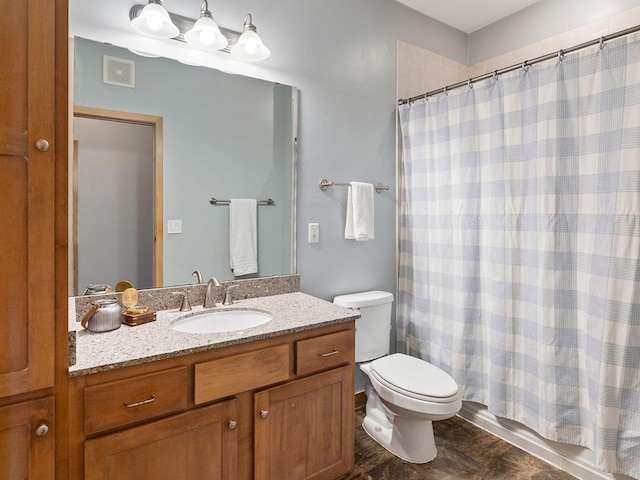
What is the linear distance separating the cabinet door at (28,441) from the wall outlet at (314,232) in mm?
1414

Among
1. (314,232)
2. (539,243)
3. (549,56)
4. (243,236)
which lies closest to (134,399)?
(243,236)

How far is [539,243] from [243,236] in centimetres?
150

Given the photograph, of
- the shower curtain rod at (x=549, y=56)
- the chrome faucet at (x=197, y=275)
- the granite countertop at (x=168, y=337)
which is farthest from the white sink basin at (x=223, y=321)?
the shower curtain rod at (x=549, y=56)

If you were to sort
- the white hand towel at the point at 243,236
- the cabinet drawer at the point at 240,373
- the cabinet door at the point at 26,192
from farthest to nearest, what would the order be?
the white hand towel at the point at 243,236 < the cabinet drawer at the point at 240,373 < the cabinet door at the point at 26,192

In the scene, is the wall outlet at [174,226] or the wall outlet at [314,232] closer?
the wall outlet at [174,226]

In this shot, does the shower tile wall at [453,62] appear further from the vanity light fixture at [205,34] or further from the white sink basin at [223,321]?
the white sink basin at [223,321]

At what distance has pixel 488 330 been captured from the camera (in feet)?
6.75

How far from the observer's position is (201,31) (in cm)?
169

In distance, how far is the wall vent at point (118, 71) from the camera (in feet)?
5.08

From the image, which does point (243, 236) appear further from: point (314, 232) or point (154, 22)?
point (154, 22)

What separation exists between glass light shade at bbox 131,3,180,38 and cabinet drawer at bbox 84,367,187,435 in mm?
1415

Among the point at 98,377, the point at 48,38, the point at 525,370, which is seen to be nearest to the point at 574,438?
the point at 525,370

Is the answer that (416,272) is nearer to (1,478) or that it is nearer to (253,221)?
(253,221)

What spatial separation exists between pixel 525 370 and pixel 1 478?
2.13 m
